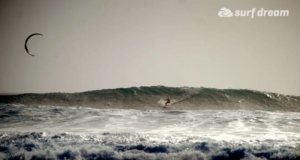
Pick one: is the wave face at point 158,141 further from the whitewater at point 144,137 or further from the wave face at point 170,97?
the wave face at point 170,97

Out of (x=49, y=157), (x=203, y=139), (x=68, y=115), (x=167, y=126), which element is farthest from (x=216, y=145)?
(x=68, y=115)

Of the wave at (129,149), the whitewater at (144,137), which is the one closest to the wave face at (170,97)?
the whitewater at (144,137)

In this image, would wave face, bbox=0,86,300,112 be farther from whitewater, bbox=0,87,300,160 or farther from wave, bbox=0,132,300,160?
wave, bbox=0,132,300,160

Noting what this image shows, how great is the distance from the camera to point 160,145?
155 inches

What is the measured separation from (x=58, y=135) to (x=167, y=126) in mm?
2422

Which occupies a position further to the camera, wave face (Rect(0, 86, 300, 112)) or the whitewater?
wave face (Rect(0, 86, 300, 112))

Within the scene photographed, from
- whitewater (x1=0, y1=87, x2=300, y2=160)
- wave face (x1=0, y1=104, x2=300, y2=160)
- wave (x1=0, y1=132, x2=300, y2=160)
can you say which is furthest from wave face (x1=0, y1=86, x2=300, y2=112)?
wave (x1=0, y1=132, x2=300, y2=160)

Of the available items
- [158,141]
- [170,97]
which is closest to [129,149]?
[158,141]

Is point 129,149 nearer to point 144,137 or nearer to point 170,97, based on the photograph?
point 144,137

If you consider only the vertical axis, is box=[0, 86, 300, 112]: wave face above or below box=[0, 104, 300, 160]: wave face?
above

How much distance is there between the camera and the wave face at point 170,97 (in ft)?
33.8

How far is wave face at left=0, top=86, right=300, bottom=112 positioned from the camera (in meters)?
10.3

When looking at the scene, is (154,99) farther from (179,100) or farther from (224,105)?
(224,105)

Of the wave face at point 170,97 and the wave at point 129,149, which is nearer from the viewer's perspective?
the wave at point 129,149
